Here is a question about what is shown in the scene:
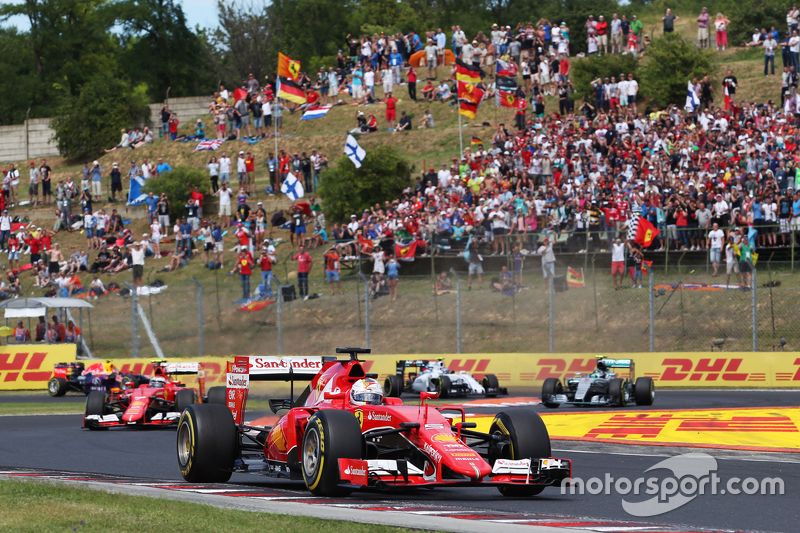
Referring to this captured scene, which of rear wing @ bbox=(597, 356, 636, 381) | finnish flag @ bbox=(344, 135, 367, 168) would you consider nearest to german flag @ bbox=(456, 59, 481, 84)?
finnish flag @ bbox=(344, 135, 367, 168)

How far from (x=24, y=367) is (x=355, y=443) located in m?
23.8

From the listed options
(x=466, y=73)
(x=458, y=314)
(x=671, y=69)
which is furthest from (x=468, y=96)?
(x=458, y=314)

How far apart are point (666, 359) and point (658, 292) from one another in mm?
1740

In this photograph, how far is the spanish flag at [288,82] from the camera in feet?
132

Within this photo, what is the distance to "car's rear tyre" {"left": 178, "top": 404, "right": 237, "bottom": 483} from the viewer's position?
10.0 metres

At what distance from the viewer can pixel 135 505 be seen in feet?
27.3

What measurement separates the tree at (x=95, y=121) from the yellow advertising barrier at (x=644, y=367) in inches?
1141

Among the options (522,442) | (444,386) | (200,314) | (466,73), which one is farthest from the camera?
(466,73)

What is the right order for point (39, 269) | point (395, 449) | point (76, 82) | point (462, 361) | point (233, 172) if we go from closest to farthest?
point (395, 449) → point (462, 361) → point (39, 269) → point (233, 172) → point (76, 82)

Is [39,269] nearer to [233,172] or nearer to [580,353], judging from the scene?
[233,172]

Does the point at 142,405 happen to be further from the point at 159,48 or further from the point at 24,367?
the point at 159,48

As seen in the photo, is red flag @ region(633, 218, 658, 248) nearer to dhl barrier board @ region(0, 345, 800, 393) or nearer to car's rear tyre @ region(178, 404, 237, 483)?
dhl barrier board @ region(0, 345, 800, 393)

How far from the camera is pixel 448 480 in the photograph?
889cm

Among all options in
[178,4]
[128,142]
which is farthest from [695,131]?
[178,4]
